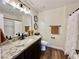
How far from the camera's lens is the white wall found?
4.94 meters

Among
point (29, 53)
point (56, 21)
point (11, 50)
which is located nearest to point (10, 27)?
point (29, 53)

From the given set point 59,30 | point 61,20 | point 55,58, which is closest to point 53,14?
point 61,20

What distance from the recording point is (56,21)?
5512 mm

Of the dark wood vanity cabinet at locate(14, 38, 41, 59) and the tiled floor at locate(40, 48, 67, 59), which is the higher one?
the dark wood vanity cabinet at locate(14, 38, 41, 59)

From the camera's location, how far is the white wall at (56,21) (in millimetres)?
4938

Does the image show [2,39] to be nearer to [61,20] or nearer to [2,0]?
[2,0]

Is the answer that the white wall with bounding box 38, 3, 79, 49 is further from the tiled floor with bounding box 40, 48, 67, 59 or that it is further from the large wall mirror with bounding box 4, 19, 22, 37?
the large wall mirror with bounding box 4, 19, 22, 37

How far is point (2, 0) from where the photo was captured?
2037 millimetres

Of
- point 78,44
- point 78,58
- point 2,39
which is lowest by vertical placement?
point 78,58

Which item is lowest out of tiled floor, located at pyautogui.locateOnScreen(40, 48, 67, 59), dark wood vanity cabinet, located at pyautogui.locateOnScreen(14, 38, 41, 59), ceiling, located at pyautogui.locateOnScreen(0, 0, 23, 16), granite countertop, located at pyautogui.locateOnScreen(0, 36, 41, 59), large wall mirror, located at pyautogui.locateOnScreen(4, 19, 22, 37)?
tiled floor, located at pyautogui.locateOnScreen(40, 48, 67, 59)

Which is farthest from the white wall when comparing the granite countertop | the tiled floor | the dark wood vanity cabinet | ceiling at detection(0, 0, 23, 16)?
the granite countertop

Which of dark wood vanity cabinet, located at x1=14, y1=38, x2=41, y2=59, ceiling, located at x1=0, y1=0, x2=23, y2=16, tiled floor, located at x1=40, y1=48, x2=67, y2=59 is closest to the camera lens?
dark wood vanity cabinet, located at x1=14, y1=38, x2=41, y2=59

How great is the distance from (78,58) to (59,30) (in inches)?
119

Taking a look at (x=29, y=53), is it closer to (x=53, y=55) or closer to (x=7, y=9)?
(x=7, y=9)
